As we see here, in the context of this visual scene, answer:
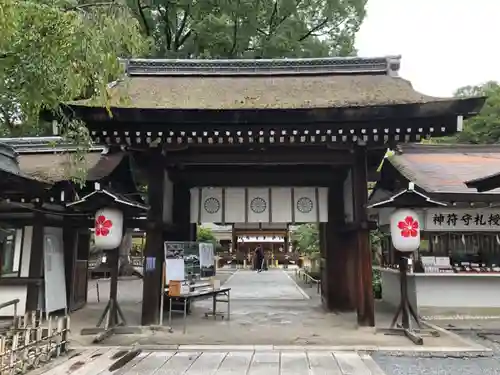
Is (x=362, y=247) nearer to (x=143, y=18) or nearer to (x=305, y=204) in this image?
(x=305, y=204)

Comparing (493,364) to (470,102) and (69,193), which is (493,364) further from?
(69,193)

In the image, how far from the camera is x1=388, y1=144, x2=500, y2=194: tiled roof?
9.93 m

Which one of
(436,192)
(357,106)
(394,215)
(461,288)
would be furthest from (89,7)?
(461,288)

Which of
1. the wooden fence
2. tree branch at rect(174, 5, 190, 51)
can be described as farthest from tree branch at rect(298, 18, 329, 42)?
the wooden fence

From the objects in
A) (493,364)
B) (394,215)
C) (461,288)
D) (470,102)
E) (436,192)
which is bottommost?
(493,364)

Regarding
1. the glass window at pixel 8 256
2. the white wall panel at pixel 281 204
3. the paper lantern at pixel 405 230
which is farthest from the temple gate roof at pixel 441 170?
the glass window at pixel 8 256

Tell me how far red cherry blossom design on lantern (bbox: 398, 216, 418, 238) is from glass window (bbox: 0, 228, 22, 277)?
778cm

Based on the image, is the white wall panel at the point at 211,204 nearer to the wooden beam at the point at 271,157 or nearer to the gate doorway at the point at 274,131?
the gate doorway at the point at 274,131

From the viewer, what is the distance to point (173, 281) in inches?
331

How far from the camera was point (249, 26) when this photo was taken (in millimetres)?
17688

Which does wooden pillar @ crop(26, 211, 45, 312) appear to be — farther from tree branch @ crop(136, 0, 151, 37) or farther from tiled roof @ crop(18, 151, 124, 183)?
tree branch @ crop(136, 0, 151, 37)

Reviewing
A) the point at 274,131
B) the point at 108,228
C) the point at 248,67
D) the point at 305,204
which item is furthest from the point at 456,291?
the point at 108,228

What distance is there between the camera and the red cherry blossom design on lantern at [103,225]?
7.97m

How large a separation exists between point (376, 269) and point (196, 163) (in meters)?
A: 6.92
